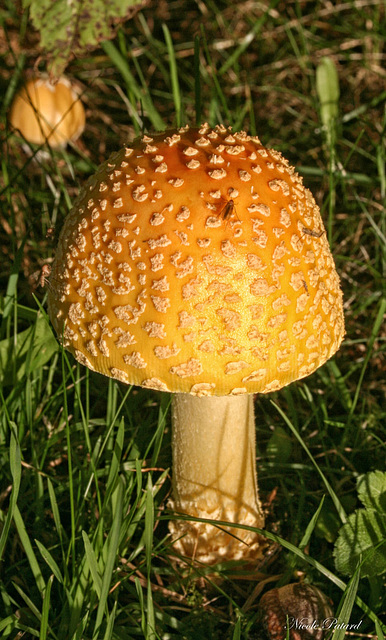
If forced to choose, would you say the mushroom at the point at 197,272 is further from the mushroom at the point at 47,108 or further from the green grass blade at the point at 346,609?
the mushroom at the point at 47,108

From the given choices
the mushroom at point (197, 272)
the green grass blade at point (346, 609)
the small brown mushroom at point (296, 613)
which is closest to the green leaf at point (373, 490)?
the small brown mushroom at point (296, 613)

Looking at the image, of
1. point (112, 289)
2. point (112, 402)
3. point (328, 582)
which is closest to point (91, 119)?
point (112, 402)

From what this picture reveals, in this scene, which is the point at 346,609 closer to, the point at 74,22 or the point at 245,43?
the point at 74,22

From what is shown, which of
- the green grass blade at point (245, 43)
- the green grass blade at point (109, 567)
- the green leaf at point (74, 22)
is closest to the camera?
the green grass blade at point (109, 567)

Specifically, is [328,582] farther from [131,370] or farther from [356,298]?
[356,298]

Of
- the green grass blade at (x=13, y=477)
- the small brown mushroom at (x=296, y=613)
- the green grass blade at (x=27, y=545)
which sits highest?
A: the green grass blade at (x=13, y=477)

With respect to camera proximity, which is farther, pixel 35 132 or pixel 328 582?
pixel 35 132

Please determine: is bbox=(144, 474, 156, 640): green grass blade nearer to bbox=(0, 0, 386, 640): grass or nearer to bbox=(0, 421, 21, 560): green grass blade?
bbox=(0, 0, 386, 640): grass
